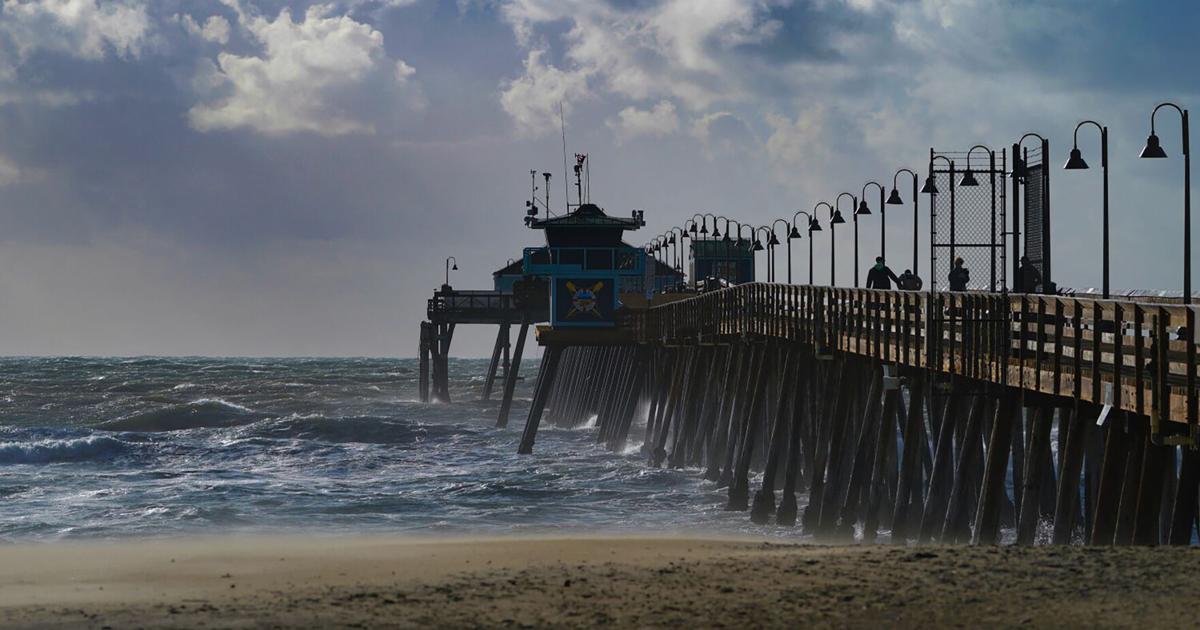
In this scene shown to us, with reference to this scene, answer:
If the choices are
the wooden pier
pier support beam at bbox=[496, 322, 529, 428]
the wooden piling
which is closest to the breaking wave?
pier support beam at bbox=[496, 322, 529, 428]

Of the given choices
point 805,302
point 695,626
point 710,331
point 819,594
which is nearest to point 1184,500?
point 819,594

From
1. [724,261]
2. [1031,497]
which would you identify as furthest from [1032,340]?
[724,261]

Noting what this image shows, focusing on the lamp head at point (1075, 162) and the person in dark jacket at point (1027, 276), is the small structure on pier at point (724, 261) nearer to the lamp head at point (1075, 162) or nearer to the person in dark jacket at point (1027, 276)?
the person in dark jacket at point (1027, 276)

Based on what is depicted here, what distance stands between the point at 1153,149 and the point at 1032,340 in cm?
473

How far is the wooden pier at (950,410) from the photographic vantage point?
15.3 metres

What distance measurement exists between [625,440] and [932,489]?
24.9m

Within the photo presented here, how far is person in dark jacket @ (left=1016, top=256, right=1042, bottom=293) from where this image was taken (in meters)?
24.9

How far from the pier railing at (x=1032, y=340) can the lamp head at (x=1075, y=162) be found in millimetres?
2344

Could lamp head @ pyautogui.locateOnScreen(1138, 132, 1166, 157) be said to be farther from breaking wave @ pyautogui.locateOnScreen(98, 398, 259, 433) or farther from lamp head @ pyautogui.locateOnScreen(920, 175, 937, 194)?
breaking wave @ pyautogui.locateOnScreen(98, 398, 259, 433)

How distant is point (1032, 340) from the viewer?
17.8m

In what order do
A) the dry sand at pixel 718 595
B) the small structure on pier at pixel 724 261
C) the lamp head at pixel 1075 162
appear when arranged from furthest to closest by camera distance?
the small structure on pier at pixel 724 261
the lamp head at pixel 1075 162
the dry sand at pixel 718 595

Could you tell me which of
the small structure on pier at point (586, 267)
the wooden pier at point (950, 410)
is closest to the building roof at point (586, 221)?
the small structure on pier at point (586, 267)

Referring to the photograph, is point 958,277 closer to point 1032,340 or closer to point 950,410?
point 950,410

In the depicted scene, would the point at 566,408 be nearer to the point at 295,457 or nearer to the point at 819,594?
the point at 295,457
